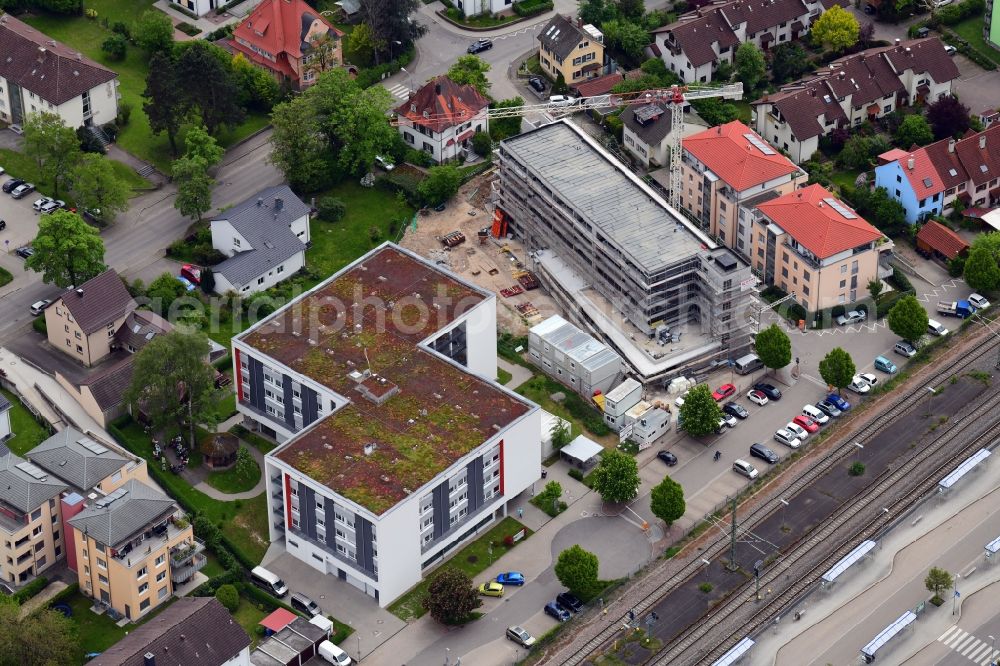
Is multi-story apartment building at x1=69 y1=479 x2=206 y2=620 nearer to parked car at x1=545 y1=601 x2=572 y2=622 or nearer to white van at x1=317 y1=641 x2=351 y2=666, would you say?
white van at x1=317 y1=641 x2=351 y2=666

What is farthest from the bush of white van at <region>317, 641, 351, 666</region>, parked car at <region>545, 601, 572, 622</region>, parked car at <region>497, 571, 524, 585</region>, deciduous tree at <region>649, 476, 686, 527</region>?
deciduous tree at <region>649, 476, 686, 527</region>

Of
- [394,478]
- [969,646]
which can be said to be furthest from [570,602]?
[969,646]

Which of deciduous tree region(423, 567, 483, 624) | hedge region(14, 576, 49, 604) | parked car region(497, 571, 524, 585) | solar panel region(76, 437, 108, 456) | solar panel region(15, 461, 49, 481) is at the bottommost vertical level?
parked car region(497, 571, 524, 585)

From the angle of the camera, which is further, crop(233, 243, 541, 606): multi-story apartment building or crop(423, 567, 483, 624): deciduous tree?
crop(233, 243, 541, 606): multi-story apartment building

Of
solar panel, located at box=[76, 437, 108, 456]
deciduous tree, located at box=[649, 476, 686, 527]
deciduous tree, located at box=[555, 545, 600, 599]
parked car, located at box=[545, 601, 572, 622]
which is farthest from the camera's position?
solar panel, located at box=[76, 437, 108, 456]

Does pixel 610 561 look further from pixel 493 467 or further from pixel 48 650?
pixel 48 650

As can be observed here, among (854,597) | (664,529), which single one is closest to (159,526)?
(664,529)

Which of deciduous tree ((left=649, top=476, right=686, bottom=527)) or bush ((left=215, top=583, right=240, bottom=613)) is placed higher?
deciduous tree ((left=649, top=476, right=686, bottom=527))
